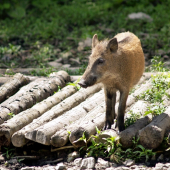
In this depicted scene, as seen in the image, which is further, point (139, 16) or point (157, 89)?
point (139, 16)

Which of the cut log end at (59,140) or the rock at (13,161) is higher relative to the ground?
the cut log end at (59,140)

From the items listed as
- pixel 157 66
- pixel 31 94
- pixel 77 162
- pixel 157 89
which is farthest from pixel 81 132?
pixel 157 66

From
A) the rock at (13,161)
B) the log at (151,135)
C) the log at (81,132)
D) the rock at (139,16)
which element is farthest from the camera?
the rock at (139,16)

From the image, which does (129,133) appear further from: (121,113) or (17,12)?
(17,12)

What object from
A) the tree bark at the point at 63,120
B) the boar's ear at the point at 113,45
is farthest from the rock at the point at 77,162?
the boar's ear at the point at 113,45

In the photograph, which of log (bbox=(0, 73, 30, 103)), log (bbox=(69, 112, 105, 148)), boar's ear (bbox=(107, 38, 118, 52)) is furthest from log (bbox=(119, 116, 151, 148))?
log (bbox=(0, 73, 30, 103))

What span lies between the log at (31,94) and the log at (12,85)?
0.17 m

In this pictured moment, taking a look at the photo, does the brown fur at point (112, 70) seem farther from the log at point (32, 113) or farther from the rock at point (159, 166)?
the log at point (32, 113)

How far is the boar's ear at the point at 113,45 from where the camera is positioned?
540 cm

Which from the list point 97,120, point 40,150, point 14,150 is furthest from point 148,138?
point 14,150

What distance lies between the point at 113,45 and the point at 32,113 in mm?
1745

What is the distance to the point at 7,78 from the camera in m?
7.58

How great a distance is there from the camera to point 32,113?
19.4 ft

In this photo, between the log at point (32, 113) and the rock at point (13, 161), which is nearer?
the rock at point (13, 161)
